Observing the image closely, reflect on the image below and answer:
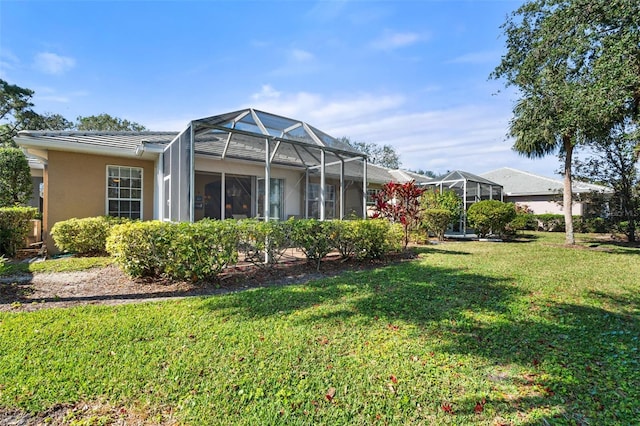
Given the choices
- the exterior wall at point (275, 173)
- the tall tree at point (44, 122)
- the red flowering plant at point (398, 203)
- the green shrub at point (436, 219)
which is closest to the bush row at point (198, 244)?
the red flowering plant at point (398, 203)

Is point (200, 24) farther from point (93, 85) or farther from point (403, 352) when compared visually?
point (403, 352)

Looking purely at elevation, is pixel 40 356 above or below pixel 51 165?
below

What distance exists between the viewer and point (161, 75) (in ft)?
36.5

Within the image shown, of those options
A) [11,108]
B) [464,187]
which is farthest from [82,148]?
[11,108]

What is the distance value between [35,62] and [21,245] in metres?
10.2

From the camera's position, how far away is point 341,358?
3082mm

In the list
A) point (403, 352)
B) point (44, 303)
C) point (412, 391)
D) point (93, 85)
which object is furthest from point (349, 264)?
point (93, 85)

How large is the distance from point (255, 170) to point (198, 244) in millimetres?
7652

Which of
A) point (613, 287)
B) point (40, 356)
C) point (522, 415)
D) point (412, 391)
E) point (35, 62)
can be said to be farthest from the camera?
point (35, 62)

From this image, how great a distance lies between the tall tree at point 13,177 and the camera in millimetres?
11934

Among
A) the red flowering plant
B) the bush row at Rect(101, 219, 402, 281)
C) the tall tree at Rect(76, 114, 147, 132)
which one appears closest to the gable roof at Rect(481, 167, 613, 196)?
the red flowering plant

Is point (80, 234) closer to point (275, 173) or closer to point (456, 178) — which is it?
point (275, 173)

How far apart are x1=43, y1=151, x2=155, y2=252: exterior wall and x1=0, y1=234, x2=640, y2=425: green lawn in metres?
6.33

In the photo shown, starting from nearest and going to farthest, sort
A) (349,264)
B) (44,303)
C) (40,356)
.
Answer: (40,356) < (44,303) < (349,264)
